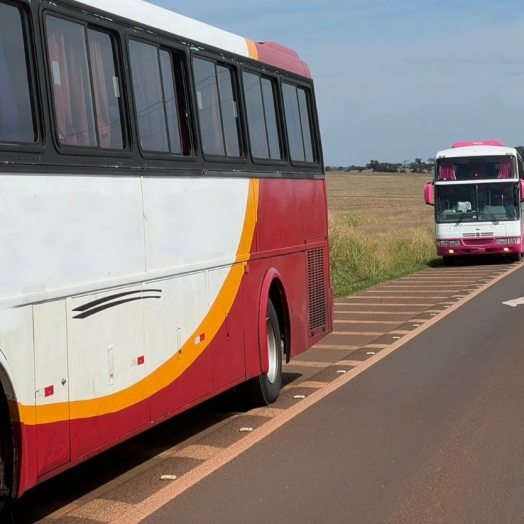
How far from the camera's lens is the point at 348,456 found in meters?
8.18

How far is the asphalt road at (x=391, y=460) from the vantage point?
6691 mm

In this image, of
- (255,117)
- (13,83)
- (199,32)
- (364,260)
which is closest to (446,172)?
(364,260)

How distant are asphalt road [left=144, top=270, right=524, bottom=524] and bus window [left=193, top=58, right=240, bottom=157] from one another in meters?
2.42

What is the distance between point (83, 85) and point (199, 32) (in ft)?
7.72

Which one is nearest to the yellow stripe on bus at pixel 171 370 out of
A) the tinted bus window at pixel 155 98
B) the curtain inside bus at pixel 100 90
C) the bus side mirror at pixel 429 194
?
the tinted bus window at pixel 155 98

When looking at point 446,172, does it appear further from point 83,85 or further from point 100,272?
point 100,272

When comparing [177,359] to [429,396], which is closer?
[177,359]

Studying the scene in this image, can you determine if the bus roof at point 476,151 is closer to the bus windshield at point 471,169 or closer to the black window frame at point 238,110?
the bus windshield at point 471,169

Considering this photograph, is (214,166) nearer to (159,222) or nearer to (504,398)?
(159,222)

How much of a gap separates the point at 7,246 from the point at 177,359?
2501mm

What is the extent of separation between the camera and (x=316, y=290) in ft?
39.1

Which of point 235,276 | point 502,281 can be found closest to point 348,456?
point 235,276

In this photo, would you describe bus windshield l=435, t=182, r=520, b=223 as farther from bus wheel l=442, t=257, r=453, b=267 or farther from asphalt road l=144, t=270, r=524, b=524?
asphalt road l=144, t=270, r=524, b=524

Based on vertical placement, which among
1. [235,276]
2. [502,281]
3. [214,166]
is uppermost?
[214,166]
